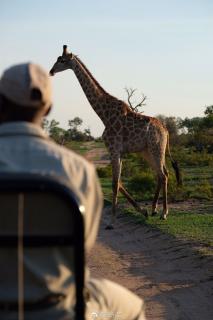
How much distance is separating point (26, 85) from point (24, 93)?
27 millimetres

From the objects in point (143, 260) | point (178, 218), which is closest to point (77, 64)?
point (178, 218)

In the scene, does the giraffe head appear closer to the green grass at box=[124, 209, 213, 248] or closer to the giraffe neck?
the giraffe neck

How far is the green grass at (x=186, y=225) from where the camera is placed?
880 centimetres

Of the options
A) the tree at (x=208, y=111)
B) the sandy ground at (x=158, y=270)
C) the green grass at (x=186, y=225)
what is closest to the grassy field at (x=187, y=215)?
the green grass at (x=186, y=225)

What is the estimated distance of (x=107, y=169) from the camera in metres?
25.2

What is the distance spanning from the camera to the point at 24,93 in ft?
7.63

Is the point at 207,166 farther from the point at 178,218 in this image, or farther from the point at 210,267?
the point at 210,267

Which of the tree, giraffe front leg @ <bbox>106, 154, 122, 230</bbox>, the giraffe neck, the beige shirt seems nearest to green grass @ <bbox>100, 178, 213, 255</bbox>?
giraffe front leg @ <bbox>106, 154, 122, 230</bbox>

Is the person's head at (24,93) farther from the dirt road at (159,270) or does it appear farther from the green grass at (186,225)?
the green grass at (186,225)

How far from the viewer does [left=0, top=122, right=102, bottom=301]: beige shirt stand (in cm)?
215

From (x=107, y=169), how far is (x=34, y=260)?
23054mm

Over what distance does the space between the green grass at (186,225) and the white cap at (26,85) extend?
598 cm

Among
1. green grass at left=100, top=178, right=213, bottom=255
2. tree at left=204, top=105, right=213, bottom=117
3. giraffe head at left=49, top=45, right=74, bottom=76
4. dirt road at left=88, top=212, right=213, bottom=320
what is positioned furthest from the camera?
tree at left=204, top=105, right=213, bottom=117

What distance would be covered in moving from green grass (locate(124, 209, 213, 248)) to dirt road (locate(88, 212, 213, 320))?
16cm
